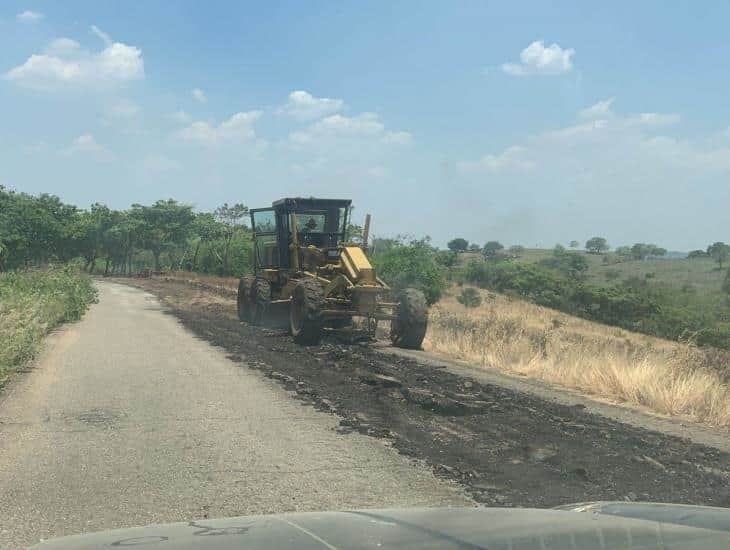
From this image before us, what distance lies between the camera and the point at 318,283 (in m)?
17.5

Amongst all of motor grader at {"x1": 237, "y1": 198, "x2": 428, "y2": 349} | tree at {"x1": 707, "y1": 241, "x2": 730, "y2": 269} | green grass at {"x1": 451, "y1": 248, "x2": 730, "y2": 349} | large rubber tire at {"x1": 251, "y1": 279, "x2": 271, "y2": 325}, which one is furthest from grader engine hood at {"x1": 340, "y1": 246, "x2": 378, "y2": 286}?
tree at {"x1": 707, "y1": 241, "x2": 730, "y2": 269}

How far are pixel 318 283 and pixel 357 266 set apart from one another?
1.13 metres

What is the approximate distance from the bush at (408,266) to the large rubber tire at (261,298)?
607 cm

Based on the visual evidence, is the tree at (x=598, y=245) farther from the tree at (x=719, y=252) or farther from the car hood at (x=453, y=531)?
the car hood at (x=453, y=531)

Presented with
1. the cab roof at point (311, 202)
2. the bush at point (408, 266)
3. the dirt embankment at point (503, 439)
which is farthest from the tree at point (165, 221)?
the dirt embankment at point (503, 439)

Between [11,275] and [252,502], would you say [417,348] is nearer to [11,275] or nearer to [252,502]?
[252,502]

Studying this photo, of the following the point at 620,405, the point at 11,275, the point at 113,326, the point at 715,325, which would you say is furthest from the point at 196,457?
the point at 715,325

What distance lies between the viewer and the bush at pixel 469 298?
36.8 m

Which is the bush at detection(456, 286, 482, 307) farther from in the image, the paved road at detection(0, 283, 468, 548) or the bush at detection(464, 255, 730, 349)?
the paved road at detection(0, 283, 468, 548)

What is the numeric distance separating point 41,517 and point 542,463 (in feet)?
14.7

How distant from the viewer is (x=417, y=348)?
17094 mm

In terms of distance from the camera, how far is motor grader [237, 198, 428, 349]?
54.7 feet

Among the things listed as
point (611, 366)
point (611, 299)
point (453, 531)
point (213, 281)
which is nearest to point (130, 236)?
point (213, 281)

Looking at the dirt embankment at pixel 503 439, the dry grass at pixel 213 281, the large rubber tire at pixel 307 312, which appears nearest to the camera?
the dirt embankment at pixel 503 439
